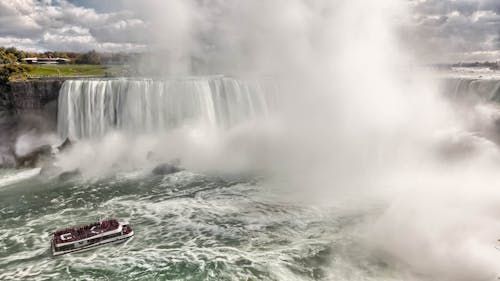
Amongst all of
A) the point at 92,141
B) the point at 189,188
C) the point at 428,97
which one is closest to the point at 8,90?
the point at 92,141

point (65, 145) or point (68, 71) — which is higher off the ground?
point (68, 71)

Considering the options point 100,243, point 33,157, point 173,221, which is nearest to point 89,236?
point 100,243

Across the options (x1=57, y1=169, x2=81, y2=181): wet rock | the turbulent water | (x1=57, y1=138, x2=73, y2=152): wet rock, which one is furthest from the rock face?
(x1=57, y1=138, x2=73, y2=152): wet rock

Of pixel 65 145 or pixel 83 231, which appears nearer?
pixel 83 231

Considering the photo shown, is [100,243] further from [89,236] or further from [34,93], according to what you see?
[34,93]

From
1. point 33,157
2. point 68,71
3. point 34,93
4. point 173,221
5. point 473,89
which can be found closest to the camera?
point 173,221

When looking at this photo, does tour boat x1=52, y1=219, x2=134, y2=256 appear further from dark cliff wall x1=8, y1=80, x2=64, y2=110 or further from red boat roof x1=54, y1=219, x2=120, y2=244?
dark cliff wall x1=8, y1=80, x2=64, y2=110

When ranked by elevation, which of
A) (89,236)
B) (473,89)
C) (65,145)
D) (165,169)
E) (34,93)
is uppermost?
(473,89)
